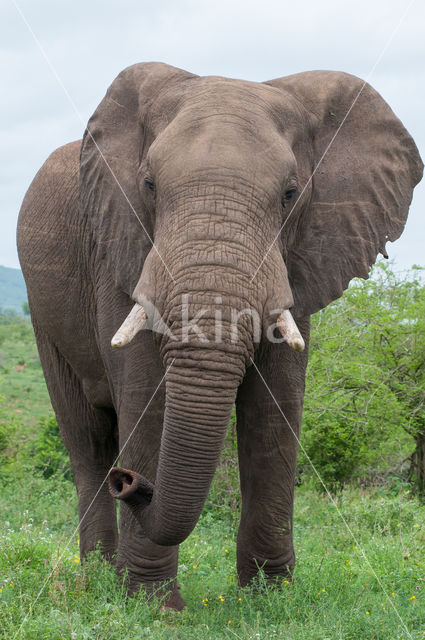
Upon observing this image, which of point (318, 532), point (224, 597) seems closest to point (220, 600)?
point (224, 597)

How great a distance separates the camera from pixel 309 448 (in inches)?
510

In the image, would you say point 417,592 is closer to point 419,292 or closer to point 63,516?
point 63,516

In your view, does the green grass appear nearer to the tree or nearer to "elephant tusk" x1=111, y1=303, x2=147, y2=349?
"elephant tusk" x1=111, y1=303, x2=147, y2=349

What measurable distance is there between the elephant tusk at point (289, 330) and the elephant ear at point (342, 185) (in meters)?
0.75

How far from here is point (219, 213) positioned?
3.81m

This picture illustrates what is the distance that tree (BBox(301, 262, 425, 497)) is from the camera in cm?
1236

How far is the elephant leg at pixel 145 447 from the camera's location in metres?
4.64

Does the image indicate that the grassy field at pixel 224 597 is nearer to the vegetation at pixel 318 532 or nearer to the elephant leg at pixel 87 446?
the vegetation at pixel 318 532

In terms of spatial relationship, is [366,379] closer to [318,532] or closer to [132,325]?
[318,532]

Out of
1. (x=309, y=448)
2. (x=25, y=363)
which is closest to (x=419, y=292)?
(x=309, y=448)

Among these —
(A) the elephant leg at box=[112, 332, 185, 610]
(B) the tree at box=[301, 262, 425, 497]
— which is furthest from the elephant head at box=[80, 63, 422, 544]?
(B) the tree at box=[301, 262, 425, 497]

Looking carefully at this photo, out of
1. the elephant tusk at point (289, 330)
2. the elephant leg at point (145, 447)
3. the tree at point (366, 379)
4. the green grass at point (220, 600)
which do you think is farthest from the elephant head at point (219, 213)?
the tree at point (366, 379)

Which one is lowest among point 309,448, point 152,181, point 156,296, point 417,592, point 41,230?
point 309,448

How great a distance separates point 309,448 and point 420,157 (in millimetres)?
8422
